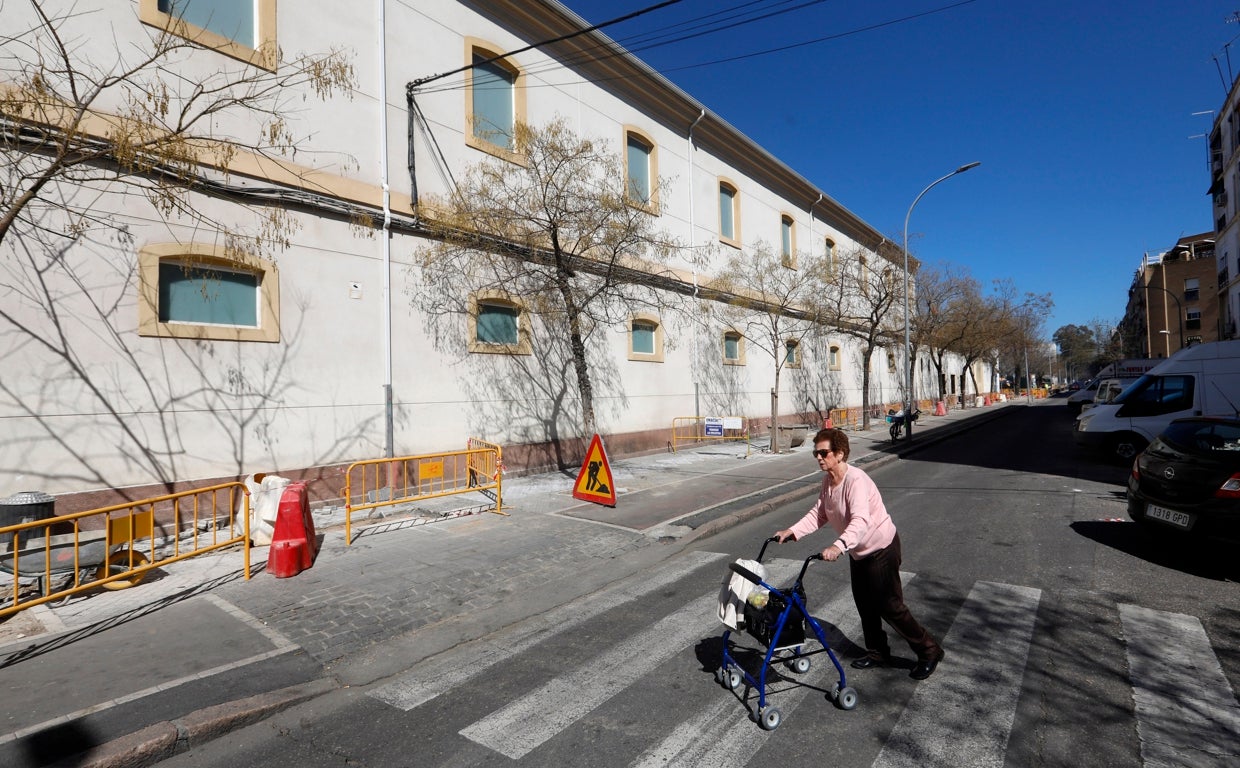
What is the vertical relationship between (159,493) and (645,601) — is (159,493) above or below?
above

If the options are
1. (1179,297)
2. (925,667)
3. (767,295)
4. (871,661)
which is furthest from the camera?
(1179,297)

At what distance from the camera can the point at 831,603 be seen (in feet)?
17.1

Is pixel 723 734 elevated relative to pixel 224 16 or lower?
lower

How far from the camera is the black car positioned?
5.65 m

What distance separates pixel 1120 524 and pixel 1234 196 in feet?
137

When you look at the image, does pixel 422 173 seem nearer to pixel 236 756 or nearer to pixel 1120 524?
pixel 236 756

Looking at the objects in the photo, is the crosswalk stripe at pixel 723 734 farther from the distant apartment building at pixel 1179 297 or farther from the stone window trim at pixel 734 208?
the distant apartment building at pixel 1179 297

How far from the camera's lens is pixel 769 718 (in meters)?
3.28

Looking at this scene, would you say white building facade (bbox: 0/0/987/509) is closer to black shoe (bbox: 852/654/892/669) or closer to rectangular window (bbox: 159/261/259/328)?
rectangular window (bbox: 159/261/259/328)

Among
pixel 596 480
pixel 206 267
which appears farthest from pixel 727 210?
pixel 206 267

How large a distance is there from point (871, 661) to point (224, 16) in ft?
38.0

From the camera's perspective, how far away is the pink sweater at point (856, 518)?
Result: 3578 mm

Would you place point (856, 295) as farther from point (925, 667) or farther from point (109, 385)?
point (109, 385)

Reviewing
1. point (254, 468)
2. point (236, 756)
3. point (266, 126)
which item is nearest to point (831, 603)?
point (236, 756)
